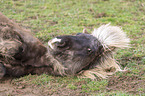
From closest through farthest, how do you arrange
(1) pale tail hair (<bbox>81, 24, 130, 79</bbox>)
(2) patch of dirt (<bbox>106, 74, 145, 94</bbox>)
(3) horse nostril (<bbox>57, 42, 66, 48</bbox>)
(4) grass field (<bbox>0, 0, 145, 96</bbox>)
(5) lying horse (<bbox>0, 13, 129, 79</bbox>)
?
(2) patch of dirt (<bbox>106, 74, 145, 94</bbox>)
(4) grass field (<bbox>0, 0, 145, 96</bbox>)
(3) horse nostril (<bbox>57, 42, 66, 48</bbox>)
(5) lying horse (<bbox>0, 13, 129, 79</bbox>)
(1) pale tail hair (<bbox>81, 24, 130, 79</bbox>)

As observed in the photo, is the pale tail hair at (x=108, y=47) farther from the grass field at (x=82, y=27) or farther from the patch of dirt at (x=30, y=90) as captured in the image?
the patch of dirt at (x=30, y=90)

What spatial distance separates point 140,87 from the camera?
3086mm

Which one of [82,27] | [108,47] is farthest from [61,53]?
[82,27]

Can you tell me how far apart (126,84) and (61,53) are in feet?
4.23

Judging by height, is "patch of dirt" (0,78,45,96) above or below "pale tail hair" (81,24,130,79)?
below

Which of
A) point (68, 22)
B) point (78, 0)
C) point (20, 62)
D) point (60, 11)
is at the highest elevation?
point (78, 0)

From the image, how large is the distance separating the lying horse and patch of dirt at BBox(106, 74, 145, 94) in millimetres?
262

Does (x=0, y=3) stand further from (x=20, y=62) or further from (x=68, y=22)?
(x=20, y=62)

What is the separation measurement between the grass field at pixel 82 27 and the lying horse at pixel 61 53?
21 centimetres

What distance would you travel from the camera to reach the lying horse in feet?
11.8

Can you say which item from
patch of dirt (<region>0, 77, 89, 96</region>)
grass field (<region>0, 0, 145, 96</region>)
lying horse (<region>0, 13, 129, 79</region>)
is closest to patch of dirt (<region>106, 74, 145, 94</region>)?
grass field (<region>0, 0, 145, 96</region>)

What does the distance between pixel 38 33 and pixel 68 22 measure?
1.36 m

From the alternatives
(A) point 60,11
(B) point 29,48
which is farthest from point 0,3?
(B) point 29,48

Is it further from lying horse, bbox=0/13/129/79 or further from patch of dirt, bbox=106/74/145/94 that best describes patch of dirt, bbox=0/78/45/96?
patch of dirt, bbox=106/74/145/94
